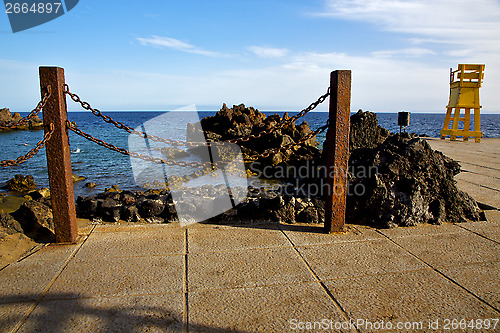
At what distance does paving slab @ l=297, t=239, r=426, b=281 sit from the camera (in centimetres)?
281

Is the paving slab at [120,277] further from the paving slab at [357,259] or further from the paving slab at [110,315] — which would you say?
the paving slab at [357,259]

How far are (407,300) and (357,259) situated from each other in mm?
688

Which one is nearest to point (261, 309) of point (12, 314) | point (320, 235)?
point (320, 235)

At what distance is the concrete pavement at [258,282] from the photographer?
213 centimetres

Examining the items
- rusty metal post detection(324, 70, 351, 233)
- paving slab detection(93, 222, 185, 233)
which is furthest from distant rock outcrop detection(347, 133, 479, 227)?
paving slab detection(93, 222, 185, 233)

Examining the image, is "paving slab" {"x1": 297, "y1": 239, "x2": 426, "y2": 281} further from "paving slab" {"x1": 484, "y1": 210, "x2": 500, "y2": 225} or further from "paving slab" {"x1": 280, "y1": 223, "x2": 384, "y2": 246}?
"paving slab" {"x1": 484, "y1": 210, "x2": 500, "y2": 225}

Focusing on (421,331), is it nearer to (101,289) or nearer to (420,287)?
(420,287)

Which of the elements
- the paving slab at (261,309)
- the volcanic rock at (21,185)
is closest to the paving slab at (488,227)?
the paving slab at (261,309)

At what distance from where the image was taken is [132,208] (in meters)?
4.14

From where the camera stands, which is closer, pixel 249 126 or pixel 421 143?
pixel 421 143

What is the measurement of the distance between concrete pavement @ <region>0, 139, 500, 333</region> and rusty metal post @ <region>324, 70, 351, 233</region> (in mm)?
287

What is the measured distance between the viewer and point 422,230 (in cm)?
378

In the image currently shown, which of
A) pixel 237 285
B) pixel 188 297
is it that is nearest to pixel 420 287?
pixel 237 285

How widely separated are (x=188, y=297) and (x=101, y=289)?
0.72m
